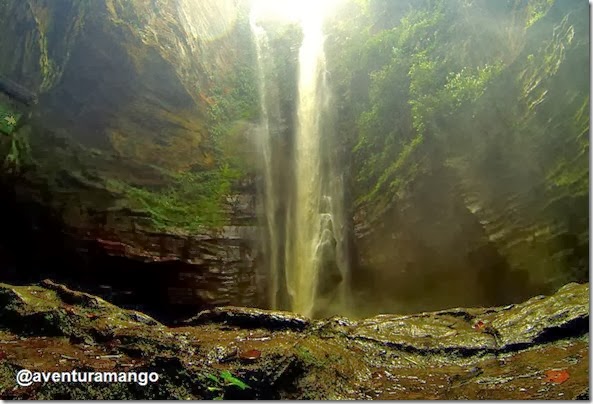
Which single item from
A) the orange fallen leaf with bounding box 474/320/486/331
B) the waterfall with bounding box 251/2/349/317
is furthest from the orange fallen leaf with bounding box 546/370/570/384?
the waterfall with bounding box 251/2/349/317

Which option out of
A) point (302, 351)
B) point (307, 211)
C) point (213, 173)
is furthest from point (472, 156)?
point (213, 173)

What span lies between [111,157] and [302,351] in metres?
4.50

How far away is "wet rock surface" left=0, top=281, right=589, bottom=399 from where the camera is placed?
351cm

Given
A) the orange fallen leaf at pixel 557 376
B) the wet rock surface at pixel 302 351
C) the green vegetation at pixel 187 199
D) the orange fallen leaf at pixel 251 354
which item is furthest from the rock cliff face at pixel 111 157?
the orange fallen leaf at pixel 557 376

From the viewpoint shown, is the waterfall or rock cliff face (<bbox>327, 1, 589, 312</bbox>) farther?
the waterfall

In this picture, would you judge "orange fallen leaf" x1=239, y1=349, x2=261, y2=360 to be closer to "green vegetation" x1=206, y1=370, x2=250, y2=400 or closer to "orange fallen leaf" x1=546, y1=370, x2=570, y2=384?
"green vegetation" x1=206, y1=370, x2=250, y2=400

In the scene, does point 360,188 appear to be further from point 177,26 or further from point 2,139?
point 2,139

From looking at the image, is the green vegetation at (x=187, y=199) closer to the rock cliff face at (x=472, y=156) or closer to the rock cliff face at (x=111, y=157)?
the rock cliff face at (x=111, y=157)

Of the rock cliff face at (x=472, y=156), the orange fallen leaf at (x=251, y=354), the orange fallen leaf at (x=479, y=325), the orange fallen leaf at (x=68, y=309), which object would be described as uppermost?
the rock cliff face at (x=472, y=156)

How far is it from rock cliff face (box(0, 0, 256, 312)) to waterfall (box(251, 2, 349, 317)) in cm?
50

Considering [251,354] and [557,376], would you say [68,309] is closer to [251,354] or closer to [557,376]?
[251,354]

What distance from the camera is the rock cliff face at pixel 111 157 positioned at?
6551mm

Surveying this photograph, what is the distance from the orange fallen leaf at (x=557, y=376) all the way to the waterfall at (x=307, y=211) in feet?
13.0

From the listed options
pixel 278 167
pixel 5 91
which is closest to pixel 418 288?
pixel 278 167
